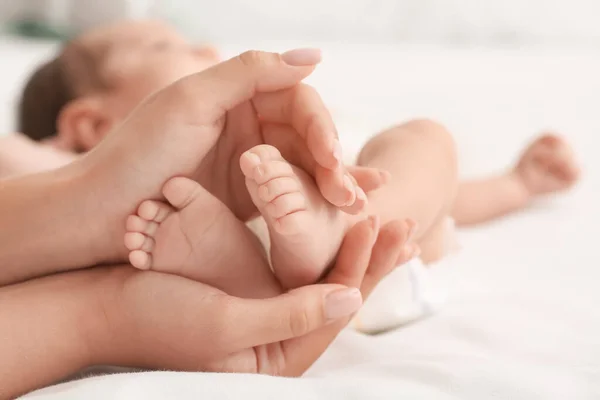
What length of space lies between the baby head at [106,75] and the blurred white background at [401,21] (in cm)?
68

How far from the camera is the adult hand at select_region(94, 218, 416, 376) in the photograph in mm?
560

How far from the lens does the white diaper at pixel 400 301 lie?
0.75 meters

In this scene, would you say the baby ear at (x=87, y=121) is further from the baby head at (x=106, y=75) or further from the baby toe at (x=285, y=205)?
the baby toe at (x=285, y=205)

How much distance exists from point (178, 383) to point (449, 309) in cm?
37

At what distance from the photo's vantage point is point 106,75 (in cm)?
111

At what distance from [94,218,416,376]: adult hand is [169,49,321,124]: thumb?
0.15 metres

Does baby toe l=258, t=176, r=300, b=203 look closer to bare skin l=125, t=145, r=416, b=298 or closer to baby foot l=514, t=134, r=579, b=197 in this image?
bare skin l=125, t=145, r=416, b=298

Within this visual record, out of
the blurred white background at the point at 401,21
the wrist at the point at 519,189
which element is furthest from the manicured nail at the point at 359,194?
the blurred white background at the point at 401,21

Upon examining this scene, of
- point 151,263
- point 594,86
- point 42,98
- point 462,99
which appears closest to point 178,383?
point 151,263

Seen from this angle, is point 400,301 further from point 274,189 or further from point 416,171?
point 274,189

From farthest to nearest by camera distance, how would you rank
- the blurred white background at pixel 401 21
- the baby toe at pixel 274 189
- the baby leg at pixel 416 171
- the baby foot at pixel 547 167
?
the blurred white background at pixel 401 21
the baby foot at pixel 547 167
the baby leg at pixel 416 171
the baby toe at pixel 274 189

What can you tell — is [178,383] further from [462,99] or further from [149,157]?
[462,99]

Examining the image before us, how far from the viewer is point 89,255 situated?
62 centimetres

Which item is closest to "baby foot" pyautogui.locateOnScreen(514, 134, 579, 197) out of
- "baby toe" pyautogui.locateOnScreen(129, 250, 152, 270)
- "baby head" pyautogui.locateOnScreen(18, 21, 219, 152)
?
"baby head" pyautogui.locateOnScreen(18, 21, 219, 152)
